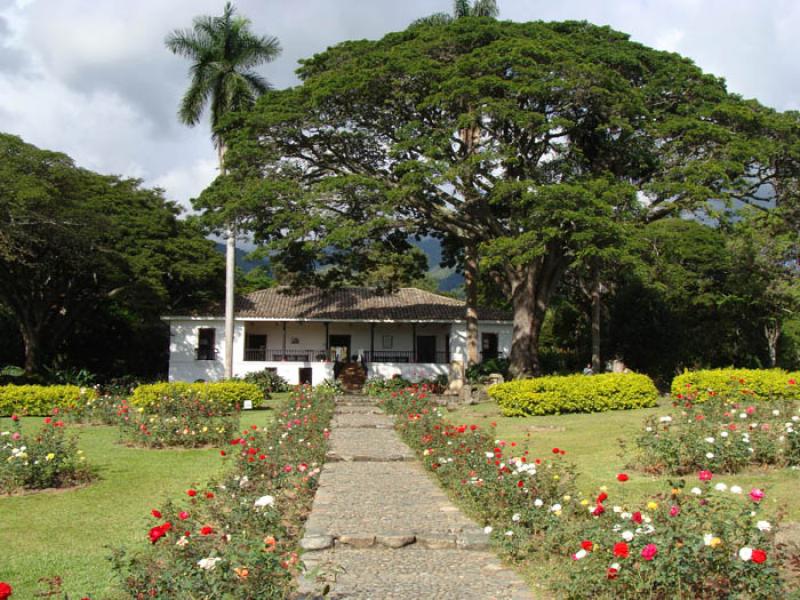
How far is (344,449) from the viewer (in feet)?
37.9

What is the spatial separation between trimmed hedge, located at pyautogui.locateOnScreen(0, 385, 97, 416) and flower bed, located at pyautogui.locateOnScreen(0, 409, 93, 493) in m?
9.22

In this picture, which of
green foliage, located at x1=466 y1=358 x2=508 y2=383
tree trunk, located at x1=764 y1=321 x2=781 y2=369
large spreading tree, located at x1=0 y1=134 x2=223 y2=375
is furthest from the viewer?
tree trunk, located at x1=764 y1=321 x2=781 y2=369

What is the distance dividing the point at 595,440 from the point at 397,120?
12835 mm

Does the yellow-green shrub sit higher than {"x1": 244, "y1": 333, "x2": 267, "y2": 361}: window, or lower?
lower

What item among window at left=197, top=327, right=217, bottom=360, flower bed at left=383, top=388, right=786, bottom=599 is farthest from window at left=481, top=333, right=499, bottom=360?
flower bed at left=383, top=388, right=786, bottom=599

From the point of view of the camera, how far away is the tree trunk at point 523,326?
76.0 ft

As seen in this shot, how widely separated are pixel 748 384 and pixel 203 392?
11.9 meters

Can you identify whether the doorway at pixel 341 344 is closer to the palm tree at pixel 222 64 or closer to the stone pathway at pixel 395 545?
the palm tree at pixel 222 64

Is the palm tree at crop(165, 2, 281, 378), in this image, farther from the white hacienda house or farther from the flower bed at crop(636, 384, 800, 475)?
the flower bed at crop(636, 384, 800, 475)

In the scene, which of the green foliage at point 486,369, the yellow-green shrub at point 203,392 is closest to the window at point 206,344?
the green foliage at point 486,369

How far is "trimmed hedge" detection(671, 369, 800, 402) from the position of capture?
14711 mm

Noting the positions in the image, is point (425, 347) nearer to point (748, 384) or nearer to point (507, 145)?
point (507, 145)

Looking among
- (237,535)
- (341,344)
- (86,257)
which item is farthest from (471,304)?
(237,535)

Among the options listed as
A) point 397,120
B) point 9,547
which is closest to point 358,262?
point 397,120
